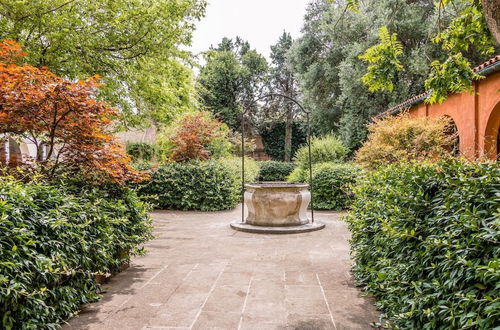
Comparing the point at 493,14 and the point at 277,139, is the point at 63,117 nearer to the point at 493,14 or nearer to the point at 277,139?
the point at 493,14

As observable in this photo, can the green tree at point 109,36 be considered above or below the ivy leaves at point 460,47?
above

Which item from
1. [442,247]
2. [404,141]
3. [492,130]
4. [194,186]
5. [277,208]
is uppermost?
[492,130]

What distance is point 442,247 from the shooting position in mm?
2139

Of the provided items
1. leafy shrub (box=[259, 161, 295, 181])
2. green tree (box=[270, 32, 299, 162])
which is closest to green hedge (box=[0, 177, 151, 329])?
leafy shrub (box=[259, 161, 295, 181])

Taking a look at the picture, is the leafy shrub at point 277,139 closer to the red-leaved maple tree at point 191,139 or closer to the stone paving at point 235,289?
the red-leaved maple tree at point 191,139

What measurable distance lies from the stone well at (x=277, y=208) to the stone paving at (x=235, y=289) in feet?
3.12

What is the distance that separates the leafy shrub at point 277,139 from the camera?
95.9ft

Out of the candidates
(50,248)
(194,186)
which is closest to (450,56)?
(50,248)

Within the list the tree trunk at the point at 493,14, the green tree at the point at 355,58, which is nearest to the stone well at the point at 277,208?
the tree trunk at the point at 493,14

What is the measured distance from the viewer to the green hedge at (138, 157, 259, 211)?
34.0ft

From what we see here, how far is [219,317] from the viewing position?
9.71 feet

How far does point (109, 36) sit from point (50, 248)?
6364mm

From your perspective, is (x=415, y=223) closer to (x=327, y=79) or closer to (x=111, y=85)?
(x=111, y=85)

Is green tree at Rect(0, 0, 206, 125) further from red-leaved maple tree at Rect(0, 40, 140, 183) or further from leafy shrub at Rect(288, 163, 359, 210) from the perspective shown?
leafy shrub at Rect(288, 163, 359, 210)
